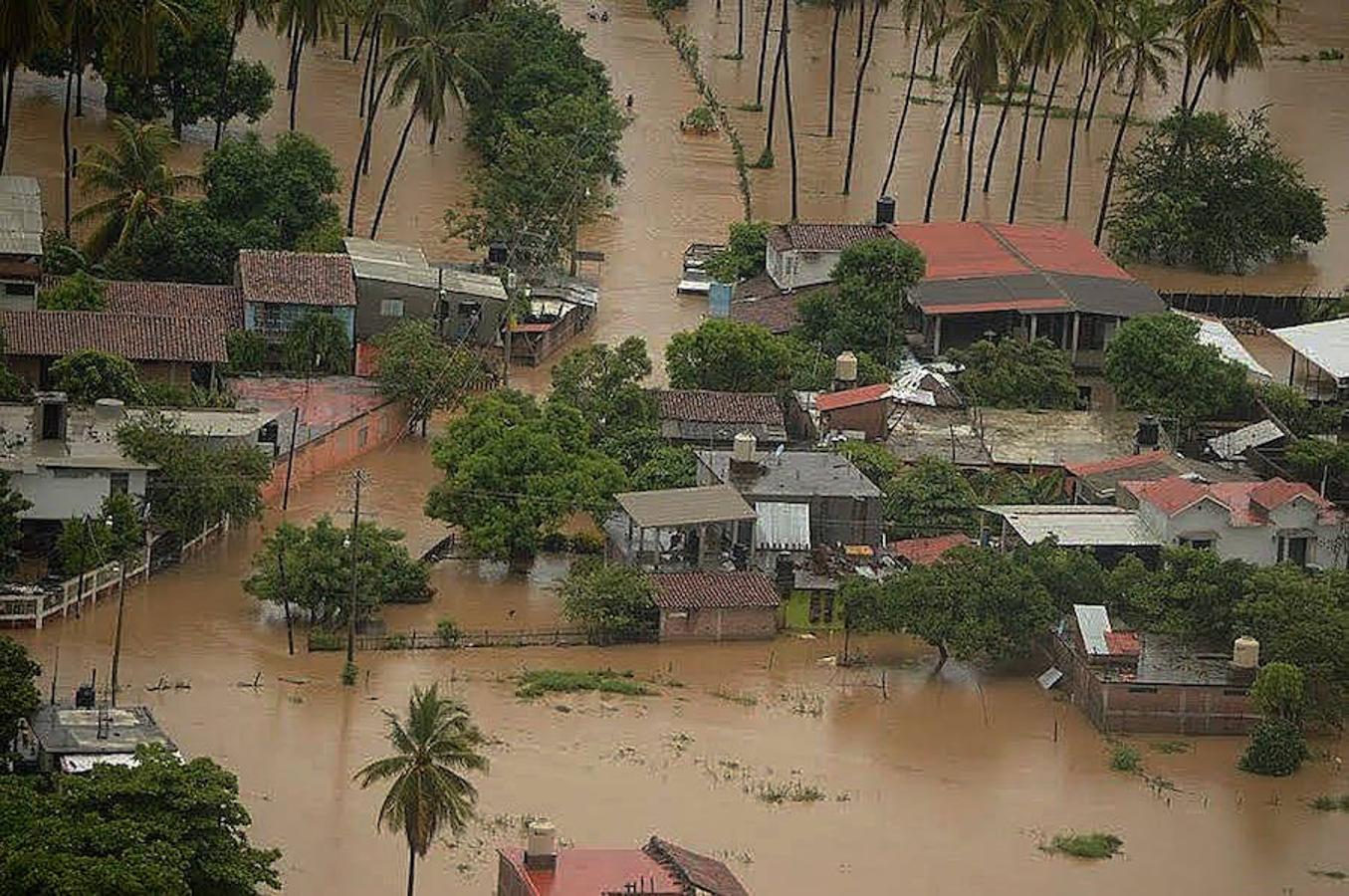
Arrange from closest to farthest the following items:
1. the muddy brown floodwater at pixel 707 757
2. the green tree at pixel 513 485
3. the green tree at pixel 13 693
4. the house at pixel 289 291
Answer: the green tree at pixel 13 693 → the muddy brown floodwater at pixel 707 757 → the green tree at pixel 513 485 → the house at pixel 289 291

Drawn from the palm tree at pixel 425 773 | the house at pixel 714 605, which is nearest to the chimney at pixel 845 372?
the house at pixel 714 605

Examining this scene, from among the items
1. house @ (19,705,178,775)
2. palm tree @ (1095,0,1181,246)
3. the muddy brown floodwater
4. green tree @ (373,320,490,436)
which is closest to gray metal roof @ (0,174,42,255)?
green tree @ (373,320,490,436)

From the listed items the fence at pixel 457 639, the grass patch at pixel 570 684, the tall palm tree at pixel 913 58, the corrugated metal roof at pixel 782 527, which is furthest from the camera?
the tall palm tree at pixel 913 58

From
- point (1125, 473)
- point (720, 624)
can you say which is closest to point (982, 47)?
point (1125, 473)

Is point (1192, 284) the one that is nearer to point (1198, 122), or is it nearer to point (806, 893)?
point (1198, 122)

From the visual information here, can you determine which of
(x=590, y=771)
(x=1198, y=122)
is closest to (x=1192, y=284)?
(x=1198, y=122)

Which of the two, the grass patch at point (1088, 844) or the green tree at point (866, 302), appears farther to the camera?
the green tree at point (866, 302)

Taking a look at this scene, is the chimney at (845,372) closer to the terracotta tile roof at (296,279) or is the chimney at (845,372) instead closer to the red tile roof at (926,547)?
the red tile roof at (926,547)
